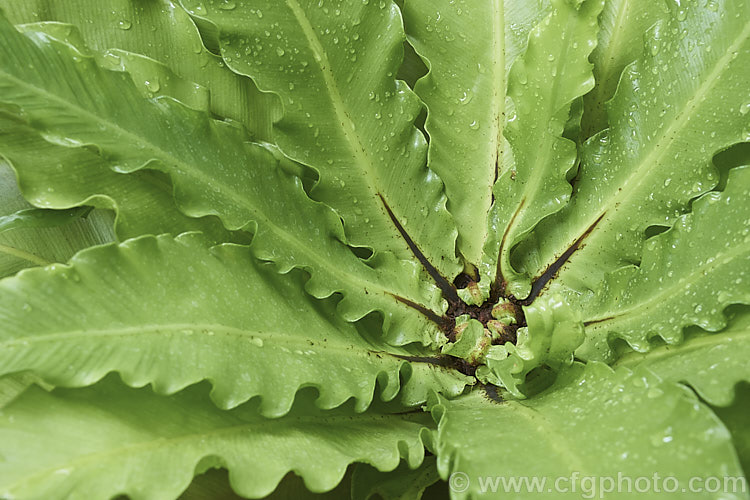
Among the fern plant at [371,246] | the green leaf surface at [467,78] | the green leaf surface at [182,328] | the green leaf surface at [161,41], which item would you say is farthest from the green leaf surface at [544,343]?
the green leaf surface at [161,41]

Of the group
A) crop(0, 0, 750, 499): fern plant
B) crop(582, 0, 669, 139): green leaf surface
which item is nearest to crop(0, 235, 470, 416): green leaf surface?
crop(0, 0, 750, 499): fern plant

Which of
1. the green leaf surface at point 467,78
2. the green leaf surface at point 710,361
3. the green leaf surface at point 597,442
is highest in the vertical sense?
the green leaf surface at point 467,78

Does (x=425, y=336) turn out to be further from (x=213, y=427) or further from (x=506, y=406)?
(x=213, y=427)

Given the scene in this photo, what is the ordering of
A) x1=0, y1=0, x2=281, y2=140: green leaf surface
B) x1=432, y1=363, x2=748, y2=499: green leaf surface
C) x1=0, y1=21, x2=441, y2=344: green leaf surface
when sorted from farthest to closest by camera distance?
x1=0, y1=0, x2=281, y2=140: green leaf surface
x1=0, y1=21, x2=441, y2=344: green leaf surface
x1=432, y1=363, x2=748, y2=499: green leaf surface

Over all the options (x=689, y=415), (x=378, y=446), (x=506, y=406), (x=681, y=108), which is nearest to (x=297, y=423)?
(x=378, y=446)

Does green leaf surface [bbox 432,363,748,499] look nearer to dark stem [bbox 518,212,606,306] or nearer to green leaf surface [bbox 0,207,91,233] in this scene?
dark stem [bbox 518,212,606,306]

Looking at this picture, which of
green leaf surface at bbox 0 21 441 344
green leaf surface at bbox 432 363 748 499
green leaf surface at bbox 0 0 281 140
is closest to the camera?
green leaf surface at bbox 432 363 748 499

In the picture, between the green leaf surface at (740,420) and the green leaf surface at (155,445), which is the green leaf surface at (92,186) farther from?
the green leaf surface at (740,420)

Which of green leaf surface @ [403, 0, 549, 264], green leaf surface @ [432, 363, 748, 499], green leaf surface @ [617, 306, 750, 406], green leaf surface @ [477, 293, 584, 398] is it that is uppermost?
green leaf surface @ [403, 0, 549, 264]

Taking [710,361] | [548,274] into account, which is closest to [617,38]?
[548,274]
